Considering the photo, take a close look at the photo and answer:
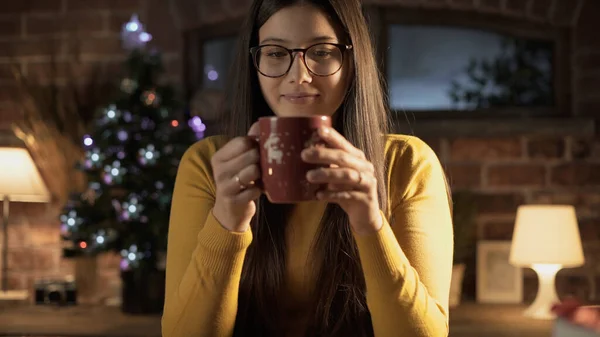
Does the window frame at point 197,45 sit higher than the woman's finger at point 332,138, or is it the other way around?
the window frame at point 197,45

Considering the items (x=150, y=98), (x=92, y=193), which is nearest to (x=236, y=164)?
(x=150, y=98)

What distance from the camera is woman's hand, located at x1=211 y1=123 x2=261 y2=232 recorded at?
934 mm

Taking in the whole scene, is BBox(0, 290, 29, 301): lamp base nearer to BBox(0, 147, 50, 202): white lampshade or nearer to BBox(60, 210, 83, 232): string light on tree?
BBox(0, 147, 50, 202): white lampshade

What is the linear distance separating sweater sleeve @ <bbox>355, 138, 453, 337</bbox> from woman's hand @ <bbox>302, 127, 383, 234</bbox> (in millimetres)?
82

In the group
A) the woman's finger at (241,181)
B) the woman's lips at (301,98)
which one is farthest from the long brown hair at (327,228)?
the woman's finger at (241,181)

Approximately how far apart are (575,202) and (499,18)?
31.0 inches

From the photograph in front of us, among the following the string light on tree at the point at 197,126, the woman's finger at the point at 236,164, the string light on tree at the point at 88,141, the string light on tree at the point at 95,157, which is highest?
the string light on tree at the point at 197,126

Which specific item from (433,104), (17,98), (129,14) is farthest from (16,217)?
(433,104)

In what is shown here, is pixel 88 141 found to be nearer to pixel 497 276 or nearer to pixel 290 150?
pixel 497 276

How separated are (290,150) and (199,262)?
0.41 metres

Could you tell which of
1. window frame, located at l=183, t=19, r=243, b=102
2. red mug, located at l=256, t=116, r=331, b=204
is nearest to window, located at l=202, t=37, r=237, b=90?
window frame, located at l=183, t=19, r=243, b=102

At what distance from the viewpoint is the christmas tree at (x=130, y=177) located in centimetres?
268

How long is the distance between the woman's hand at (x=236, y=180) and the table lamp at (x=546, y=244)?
5.65 feet

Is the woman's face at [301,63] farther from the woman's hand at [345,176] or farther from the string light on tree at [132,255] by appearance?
the string light on tree at [132,255]
